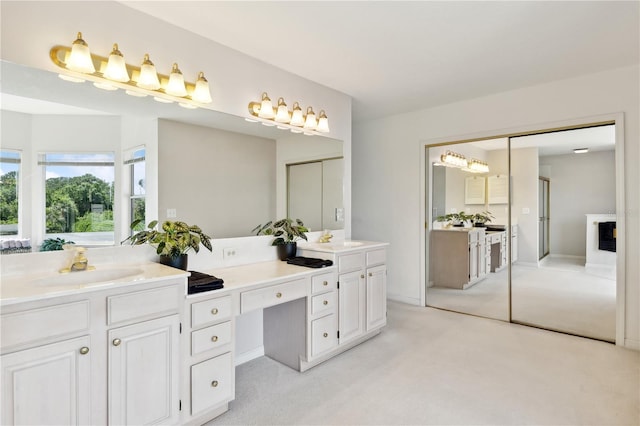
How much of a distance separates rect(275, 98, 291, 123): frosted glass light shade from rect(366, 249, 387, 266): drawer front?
4.73 feet

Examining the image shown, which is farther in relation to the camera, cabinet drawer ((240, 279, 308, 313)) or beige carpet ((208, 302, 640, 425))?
cabinet drawer ((240, 279, 308, 313))

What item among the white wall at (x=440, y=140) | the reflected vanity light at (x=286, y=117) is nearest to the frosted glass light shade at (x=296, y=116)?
the reflected vanity light at (x=286, y=117)

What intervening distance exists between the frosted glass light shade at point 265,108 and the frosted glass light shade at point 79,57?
4.02ft

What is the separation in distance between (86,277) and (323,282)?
5.13 feet

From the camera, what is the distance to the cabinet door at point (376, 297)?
3.12m

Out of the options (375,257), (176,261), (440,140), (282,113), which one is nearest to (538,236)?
(440,140)

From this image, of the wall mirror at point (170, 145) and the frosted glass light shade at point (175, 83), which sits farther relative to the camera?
the frosted glass light shade at point (175, 83)

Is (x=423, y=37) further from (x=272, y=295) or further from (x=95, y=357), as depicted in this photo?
(x=95, y=357)

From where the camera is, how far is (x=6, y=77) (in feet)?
5.60

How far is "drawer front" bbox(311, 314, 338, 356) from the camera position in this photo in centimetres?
Answer: 258

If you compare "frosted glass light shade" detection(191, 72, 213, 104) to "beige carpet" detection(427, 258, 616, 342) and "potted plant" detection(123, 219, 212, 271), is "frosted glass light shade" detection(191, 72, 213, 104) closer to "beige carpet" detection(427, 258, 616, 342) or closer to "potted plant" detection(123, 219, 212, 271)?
"potted plant" detection(123, 219, 212, 271)

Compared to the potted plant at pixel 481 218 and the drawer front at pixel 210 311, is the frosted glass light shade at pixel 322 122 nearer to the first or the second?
the drawer front at pixel 210 311

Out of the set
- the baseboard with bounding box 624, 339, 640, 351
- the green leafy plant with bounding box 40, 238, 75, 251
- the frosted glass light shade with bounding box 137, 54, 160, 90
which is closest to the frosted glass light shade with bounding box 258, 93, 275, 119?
the frosted glass light shade with bounding box 137, 54, 160, 90

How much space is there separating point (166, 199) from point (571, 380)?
3.19 meters
